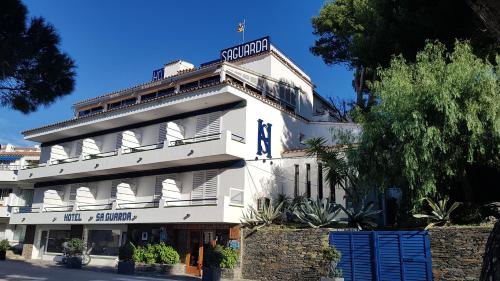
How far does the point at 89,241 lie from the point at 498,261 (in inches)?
1121

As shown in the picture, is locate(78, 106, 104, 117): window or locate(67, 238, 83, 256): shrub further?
locate(78, 106, 104, 117): window

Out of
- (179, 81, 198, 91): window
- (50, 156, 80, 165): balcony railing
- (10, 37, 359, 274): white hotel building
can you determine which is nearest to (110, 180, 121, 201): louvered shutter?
(10, 37, 359, 274): white hotel building

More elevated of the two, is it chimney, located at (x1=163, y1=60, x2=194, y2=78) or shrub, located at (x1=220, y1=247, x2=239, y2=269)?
chimney, located at (x1=163, y1=60, x2=194, y2=78)

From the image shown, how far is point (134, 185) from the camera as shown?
26.3 meters

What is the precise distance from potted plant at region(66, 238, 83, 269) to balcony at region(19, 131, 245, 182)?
4690 mm

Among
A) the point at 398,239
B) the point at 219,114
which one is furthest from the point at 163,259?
the point at 398,239

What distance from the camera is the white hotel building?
2205 centimetres

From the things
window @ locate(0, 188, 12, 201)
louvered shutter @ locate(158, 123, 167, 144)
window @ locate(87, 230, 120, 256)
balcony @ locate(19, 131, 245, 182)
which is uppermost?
louvered shutter @ locate(158, 123, 167, 144)

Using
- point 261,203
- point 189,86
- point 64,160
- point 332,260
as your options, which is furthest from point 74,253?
point 332,260

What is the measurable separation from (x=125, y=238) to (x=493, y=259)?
25081 mm

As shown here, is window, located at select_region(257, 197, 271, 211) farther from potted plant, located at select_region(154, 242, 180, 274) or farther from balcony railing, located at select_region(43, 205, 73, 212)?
balcony railing, located at select_region(43, 205, 73, 212)

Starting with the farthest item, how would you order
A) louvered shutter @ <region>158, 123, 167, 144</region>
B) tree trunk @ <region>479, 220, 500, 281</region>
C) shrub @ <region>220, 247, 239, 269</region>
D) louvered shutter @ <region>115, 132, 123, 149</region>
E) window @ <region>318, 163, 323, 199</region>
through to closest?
louvered shutter @ <region>115, 132, 123, 149</region> < louvered shutter @ <region>158, 123, 167, 144</region> < window @ <region>318, 163, 323, 199</region> < shrub @ <region>220, 247, 239, 269</region> < tree trunk @ <region>479, 220, 500, 281</region>

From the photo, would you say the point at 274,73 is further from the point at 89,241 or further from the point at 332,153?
the point at 89,241

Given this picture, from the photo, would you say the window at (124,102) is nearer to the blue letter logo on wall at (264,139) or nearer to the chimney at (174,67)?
the chimney at (174,67)
